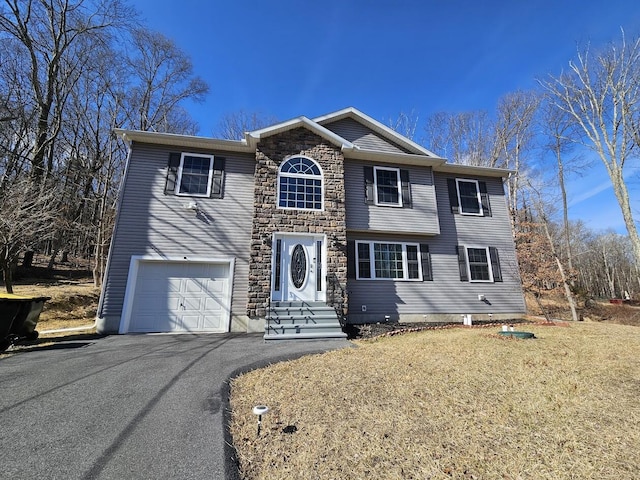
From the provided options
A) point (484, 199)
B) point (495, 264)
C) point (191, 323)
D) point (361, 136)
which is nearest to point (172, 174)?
point (191, 323)

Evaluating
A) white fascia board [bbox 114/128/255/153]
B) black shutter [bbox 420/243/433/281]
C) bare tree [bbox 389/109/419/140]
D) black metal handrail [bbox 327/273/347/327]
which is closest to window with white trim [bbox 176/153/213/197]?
white fascia board [bbox 114/128/255/153]

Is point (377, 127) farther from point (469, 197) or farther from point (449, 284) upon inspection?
point (449, 284)

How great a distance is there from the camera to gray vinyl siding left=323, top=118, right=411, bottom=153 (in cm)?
1016

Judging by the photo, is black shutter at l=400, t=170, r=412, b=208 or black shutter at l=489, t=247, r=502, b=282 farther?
black shutter at l=489, t=247, r=502, b=282

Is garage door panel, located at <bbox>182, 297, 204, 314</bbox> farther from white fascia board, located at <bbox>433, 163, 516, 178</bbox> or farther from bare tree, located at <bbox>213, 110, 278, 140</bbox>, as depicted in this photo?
bare tree, located at <bbox>213, 110, 278, 140</bbox>

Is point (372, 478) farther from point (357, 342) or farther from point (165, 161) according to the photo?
point (165, 161)

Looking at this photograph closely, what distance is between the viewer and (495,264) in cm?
1005

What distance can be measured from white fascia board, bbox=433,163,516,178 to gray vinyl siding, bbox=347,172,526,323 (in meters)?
0.24

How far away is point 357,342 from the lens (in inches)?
258

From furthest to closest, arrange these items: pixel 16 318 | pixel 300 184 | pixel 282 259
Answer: pixel 300 184
pixel 282 259
pixel 16 318

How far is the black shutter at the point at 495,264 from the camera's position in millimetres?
9953

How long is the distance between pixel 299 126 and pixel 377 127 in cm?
317

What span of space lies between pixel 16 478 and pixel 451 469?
320 centimetres

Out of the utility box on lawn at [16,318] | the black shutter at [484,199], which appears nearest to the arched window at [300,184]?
the utility box on lawn at [16,318]
